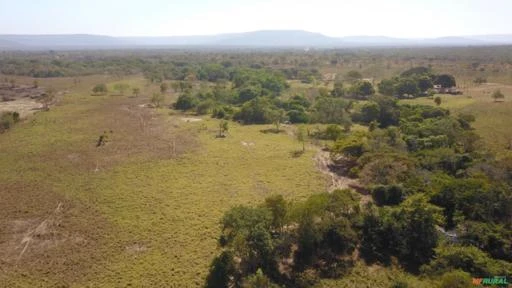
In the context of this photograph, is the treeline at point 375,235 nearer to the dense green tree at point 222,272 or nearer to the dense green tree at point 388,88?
the dense green tree at point 222,272

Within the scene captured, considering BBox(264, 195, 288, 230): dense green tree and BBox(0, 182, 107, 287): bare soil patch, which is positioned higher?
BBox(264, 195, 288, 230): dense green tree

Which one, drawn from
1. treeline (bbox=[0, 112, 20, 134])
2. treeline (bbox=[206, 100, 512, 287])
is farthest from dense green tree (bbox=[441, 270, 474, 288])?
treeline (bbox=[0, 112, 20, 134])

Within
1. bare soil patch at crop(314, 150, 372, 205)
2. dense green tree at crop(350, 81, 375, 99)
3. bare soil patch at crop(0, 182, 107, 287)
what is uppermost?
dense green tree at crop(350, 81, 375, 99)

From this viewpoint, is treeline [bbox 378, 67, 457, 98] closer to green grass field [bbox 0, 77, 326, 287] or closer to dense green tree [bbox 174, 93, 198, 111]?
green grass field [bbox 0, 77, 326, 287]

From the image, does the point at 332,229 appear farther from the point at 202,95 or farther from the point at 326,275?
the point at 202,95

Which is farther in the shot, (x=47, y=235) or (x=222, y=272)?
(x=47, y=235)

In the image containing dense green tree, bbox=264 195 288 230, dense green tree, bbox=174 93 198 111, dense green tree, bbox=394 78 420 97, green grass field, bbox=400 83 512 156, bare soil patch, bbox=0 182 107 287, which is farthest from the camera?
dense green tree, bbox=394 78 420 97

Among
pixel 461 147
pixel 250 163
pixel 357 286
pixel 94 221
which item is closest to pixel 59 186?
pixel 94 221

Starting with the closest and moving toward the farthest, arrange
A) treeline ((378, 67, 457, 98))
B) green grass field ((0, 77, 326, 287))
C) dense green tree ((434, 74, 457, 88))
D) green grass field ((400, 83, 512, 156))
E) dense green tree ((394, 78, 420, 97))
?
green grass field ((0, 77, 326, 287)) < green grass field ((400, 83, 512, 156)) < dense green tree ((394, 78, 420, 97)) < treeline ((378, 67, 457, 98)) < dense green tree ((434, 74, 457, 88))

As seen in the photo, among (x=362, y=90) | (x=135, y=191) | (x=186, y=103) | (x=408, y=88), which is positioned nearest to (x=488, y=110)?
(x=408, y=88)

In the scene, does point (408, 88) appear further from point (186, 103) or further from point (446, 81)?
point (186, 103)

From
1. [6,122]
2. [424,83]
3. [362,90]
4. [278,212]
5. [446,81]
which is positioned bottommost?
[6,122]

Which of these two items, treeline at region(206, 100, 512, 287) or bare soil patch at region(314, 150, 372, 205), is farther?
bare soil patch at region(314, 150, 372, 205)
